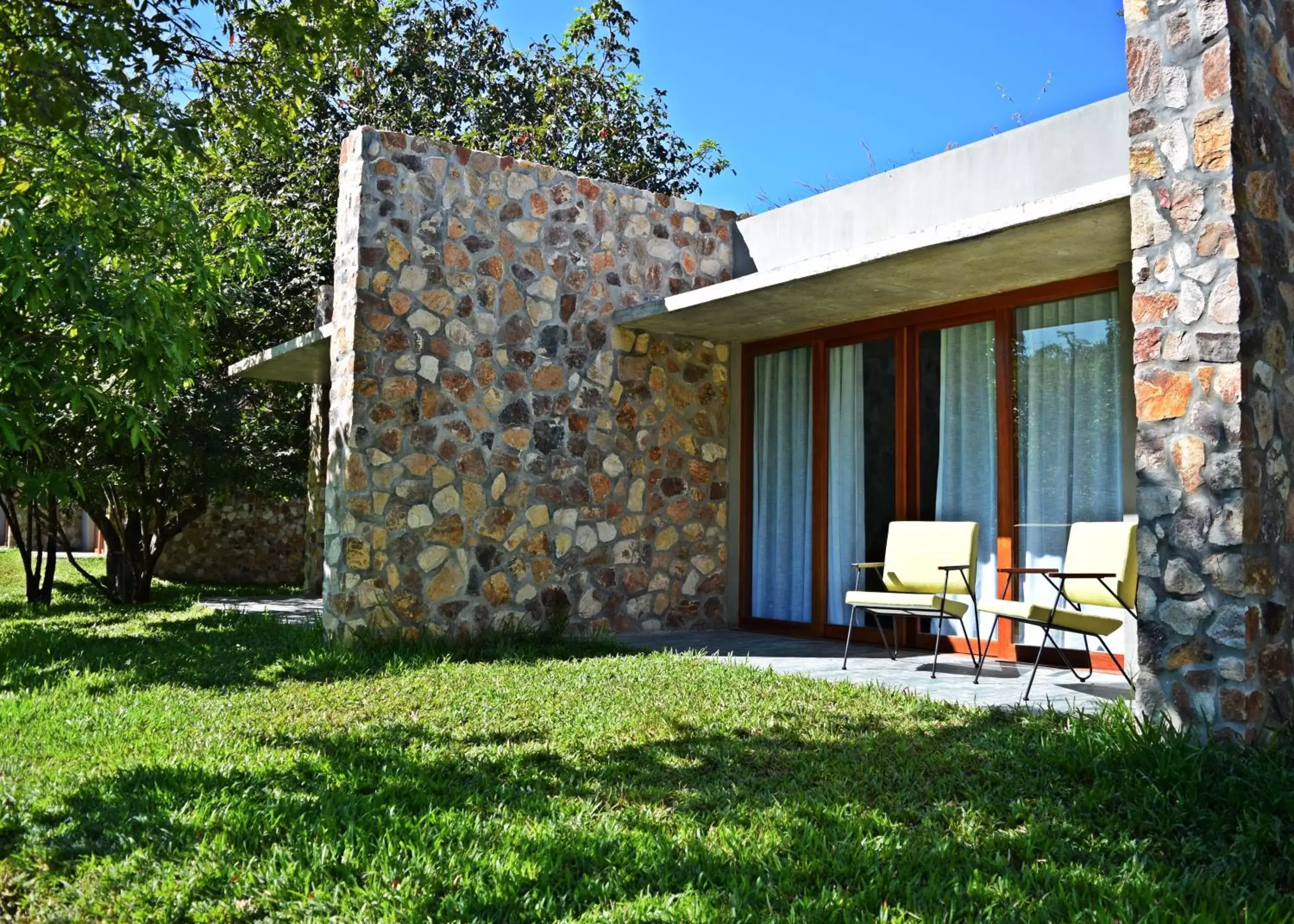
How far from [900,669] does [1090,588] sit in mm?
1177

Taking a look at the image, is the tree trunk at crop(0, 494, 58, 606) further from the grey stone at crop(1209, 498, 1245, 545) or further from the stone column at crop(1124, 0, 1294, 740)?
the grey stone at crop(1209, 498, 1245, 545)

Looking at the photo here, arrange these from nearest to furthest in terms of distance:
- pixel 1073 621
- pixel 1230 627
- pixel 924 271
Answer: pixel 1230 627
pixel 1073 621
pixel 924 271

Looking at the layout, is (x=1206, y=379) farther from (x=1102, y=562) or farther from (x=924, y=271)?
(x=924, y=271)

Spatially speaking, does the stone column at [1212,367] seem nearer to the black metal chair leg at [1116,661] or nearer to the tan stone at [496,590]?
the black metal chair leg at [1116,661]

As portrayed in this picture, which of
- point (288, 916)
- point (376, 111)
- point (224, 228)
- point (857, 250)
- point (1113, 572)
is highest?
point (376, 111)

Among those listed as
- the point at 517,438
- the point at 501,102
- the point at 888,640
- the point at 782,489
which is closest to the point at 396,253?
the point at 517,438

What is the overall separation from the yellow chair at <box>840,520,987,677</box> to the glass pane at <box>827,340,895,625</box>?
0.66 metres

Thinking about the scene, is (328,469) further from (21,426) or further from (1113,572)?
(1113,572)

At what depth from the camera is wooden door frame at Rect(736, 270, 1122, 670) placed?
Answer: 6.20 meters

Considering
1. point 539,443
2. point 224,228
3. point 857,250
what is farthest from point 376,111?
point 857,250

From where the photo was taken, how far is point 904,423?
6.90 meters

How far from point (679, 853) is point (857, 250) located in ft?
12.5

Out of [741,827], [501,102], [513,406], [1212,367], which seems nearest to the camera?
[741,827]

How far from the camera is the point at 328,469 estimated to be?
21.8 feet
